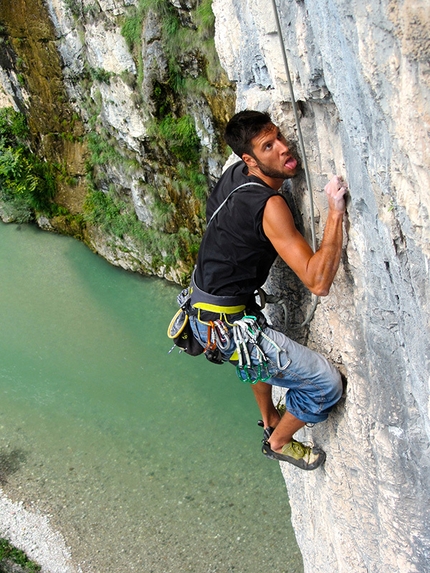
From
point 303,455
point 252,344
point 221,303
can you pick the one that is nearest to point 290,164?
point 221,303

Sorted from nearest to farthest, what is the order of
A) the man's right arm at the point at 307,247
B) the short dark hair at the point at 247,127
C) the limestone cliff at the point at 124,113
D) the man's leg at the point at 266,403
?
1. the man's right arm at the point at 307,247
2. the short dark hair at the point at 247,127
3. the man's leg at the point at 266,403
4. the limestone cliff at the point at 124,113

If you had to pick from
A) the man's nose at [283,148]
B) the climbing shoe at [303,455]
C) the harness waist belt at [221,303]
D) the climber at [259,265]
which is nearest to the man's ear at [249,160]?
the climber at [259,265]

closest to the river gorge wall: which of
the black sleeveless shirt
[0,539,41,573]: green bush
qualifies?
the black sleeveless shirt

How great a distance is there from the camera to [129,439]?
7.25 m

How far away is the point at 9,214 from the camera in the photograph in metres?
10.8

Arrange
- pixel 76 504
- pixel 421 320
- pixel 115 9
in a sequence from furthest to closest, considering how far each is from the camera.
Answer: pixel 115 9 < pixel 76 504 < pixel 421 320

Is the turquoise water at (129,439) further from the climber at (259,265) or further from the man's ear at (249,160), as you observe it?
the man's ear at (249,160)

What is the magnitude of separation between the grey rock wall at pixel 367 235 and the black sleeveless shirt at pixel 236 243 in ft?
0.80

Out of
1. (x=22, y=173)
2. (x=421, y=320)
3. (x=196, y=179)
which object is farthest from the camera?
(x=22, y=173)

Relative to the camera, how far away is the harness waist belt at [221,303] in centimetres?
271

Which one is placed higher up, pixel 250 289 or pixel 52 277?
pixel 250 289

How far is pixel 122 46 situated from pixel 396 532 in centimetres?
707

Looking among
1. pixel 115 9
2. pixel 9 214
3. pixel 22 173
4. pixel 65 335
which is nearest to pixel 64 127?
pixel 22 173

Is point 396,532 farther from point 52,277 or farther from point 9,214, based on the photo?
point 9,214
